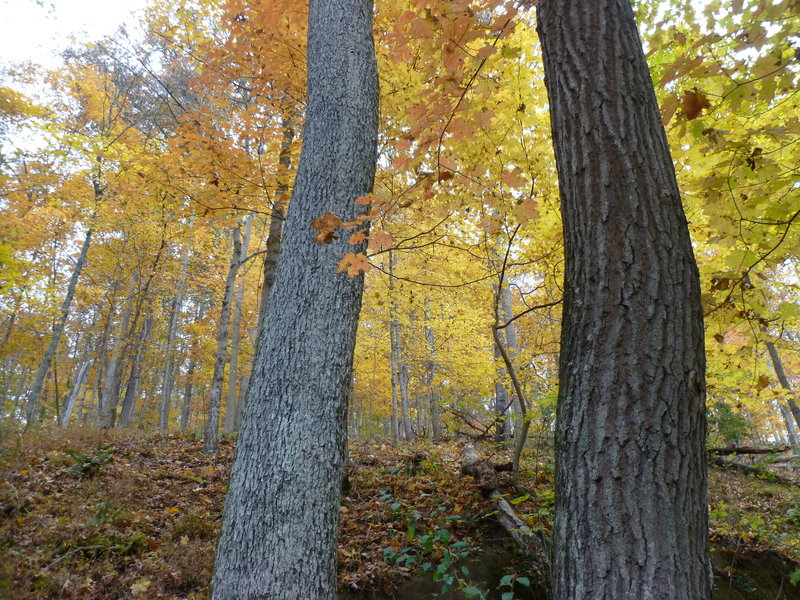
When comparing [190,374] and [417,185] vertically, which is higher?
[417,185]

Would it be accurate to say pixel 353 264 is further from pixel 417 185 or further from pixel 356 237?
pixel 417 185

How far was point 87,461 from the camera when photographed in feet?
19.8

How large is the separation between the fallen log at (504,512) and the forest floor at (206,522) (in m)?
0.12

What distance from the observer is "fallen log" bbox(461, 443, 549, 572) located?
339 cm

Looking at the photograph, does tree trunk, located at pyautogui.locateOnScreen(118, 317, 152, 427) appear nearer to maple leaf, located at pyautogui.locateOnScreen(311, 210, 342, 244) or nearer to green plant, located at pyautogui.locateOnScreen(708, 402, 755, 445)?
maple leaf, located at pyautogui.locateOnScreen(311, 210, 342, 244)

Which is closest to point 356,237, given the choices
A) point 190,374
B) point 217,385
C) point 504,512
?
point 504,512

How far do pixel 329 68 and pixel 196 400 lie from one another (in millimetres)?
30438

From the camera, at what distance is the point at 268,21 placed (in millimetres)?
4859

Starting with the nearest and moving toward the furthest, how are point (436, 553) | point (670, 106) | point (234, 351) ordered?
point (670, 106), point (436, 553), point (234, 351)

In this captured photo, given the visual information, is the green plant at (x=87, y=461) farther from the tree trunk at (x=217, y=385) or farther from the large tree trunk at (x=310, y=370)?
the large tree trunk at (x=310, y=370)

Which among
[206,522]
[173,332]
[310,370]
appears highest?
[173,332]

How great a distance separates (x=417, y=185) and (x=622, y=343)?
1.66 meters

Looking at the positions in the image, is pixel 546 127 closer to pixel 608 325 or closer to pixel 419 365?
pixel 608 325

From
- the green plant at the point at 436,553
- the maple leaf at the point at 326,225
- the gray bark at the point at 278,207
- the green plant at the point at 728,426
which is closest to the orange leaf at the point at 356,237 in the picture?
the maple leaf at the point at 326,225
